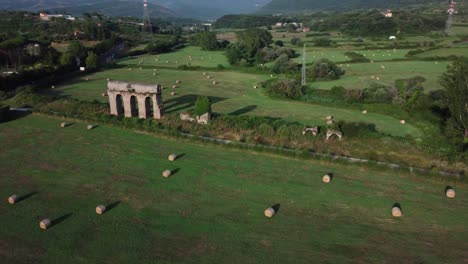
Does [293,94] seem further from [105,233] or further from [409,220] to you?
[105,233]

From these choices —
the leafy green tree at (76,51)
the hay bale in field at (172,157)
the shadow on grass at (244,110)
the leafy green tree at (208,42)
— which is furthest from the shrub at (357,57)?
the leafy green tree at (76,51)

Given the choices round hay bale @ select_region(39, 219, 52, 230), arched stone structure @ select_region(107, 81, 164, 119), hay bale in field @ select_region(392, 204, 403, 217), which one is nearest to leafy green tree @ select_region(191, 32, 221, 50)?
arched stone structure @ select_region(107, 81, 164, 119)

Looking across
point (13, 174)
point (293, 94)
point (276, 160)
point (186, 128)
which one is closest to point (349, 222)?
point (276, 160)

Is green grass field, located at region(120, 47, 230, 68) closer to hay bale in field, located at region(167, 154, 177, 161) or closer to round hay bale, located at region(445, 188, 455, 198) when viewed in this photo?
hay bale in field, located at region(167, 154, 177, 161)

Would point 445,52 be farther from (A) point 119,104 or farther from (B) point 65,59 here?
(B) point 65,59

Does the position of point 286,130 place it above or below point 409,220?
above

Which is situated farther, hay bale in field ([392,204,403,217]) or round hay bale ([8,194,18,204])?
round hay bale ([8,194,18,204])
